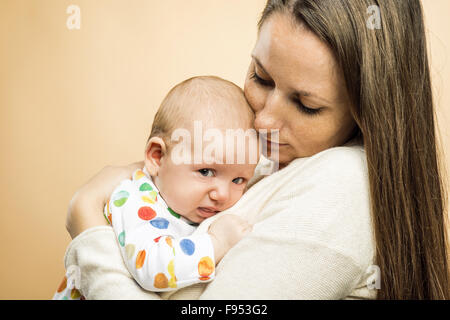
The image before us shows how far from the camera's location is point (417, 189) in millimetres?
1154

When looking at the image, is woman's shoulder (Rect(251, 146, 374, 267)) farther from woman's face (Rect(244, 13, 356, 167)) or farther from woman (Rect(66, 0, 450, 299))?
woman's face (Rect(244, 13, 356, 167))

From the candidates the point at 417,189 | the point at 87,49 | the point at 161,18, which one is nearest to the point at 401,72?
the point at 417,189

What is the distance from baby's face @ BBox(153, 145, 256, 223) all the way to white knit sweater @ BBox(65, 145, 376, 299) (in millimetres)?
106

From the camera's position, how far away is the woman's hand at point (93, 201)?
3.98 feet

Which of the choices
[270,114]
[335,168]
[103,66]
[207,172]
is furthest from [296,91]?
[103,66]

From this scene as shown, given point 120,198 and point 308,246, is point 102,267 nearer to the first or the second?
point 120,198

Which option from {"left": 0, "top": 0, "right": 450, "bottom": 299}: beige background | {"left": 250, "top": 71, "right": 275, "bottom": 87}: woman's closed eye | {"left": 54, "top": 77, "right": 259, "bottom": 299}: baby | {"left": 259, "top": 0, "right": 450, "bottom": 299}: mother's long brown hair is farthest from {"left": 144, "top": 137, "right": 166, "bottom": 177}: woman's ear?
{"left": 0, "top": 0, "right": 450, "bottom": 299}: beige background

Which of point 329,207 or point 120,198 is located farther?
point 120,198

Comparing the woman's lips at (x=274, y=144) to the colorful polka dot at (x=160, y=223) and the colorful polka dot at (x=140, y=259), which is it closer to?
the colorful polka dot at (x=160, y=223)

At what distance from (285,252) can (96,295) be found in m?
0.48

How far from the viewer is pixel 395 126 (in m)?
1.11

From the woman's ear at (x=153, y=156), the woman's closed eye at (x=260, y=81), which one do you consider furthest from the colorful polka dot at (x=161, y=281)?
the woman's closed eye at (x=260, y=81)

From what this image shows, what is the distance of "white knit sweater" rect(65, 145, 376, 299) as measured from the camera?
90 centimetres

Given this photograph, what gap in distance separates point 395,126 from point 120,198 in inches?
30.3
